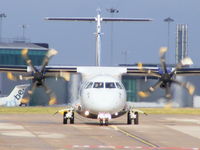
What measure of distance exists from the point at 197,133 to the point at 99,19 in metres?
13.0

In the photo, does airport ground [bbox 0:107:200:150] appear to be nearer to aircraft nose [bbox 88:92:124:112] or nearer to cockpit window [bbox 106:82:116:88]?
aircraft nose [bbox 88:92:124:112]

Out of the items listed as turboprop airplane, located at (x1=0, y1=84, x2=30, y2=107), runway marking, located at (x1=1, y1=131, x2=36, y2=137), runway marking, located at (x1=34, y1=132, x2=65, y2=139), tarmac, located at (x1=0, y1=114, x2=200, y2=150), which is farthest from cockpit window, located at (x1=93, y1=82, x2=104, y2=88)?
turboprop airplane, located at (x1=0, y1=84, x2=30, y2=107)

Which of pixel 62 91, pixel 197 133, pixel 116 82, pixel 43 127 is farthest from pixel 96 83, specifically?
pixel 62 91

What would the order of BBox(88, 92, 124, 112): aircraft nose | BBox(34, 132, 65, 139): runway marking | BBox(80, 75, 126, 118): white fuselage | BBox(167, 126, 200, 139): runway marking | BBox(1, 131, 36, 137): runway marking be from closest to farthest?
BBox(34, 132, 65, 139): runway marking → BBox(1, 131, 36, 137): runway marking → BBox(167, 126, 200, 139): runway marking → BBox(88, 92, 124, 112): aircraft nose → BBox(80, 75, 126, 118): white fuselage

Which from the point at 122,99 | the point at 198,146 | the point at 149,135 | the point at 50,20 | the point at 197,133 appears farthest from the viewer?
the point at 50,20

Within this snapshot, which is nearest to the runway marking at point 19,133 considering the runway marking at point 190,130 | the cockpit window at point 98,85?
the cockpit window at point 98,85

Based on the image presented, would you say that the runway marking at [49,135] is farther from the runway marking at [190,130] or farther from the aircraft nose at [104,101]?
the runway marking at [190,130]

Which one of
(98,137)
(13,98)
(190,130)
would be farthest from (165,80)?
(13,98)

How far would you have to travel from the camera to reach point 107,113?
32.2 m

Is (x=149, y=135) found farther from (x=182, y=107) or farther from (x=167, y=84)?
(x=182, y=107)

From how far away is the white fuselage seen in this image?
1252 inches

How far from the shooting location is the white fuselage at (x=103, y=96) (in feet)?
104

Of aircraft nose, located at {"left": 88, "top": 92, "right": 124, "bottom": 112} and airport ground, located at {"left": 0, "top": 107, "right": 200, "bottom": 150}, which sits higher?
aircraft nose, located at {"left": 88, "top": 92, "right": 124, "bottom": 112}

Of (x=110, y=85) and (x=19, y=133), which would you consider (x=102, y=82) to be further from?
(x=19, y=133)
